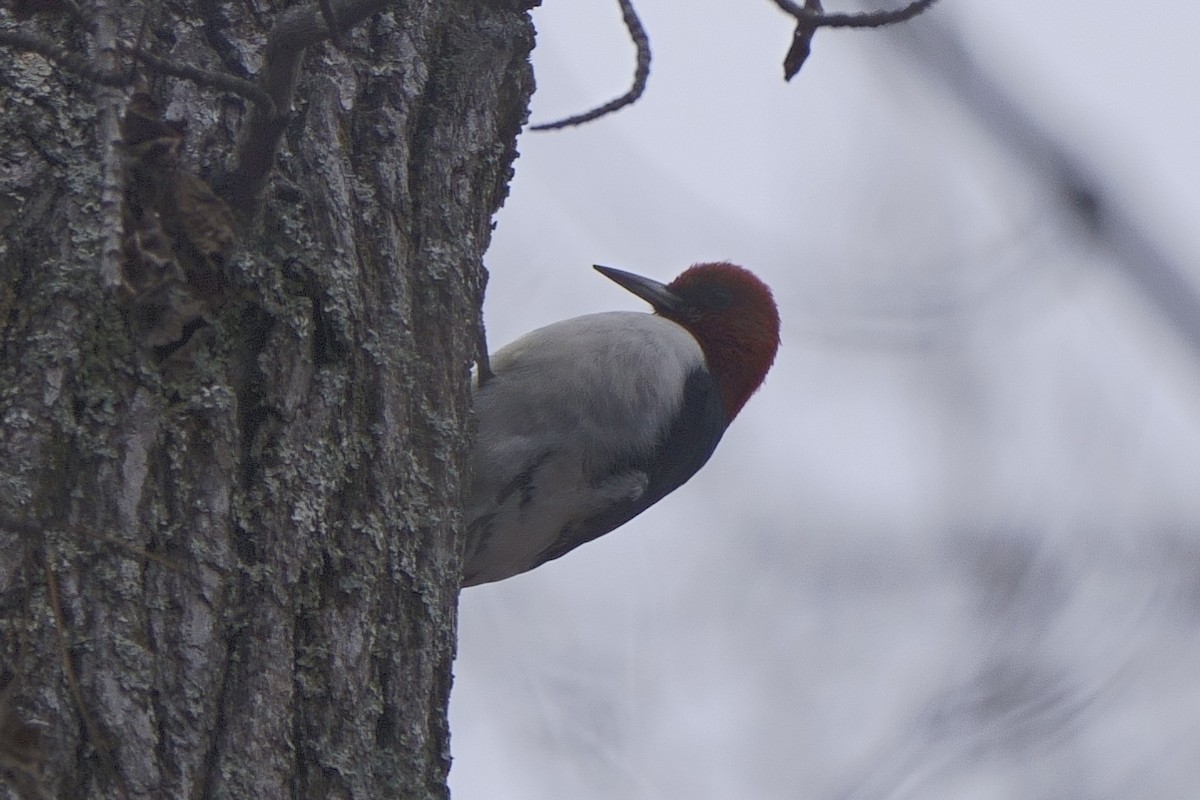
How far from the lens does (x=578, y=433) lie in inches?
121

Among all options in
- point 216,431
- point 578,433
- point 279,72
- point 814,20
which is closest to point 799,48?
point 814,20

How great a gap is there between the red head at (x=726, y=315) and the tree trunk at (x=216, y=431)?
1.84 m

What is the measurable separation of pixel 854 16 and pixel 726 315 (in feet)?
8.63

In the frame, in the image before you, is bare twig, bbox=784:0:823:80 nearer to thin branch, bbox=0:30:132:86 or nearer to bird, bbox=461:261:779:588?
thin branch, bbox=0:30:132:86

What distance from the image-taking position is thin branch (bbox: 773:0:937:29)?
1225mm

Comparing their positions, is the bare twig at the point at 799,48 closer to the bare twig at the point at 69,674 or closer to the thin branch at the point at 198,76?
the thin branch at the point at 198,76

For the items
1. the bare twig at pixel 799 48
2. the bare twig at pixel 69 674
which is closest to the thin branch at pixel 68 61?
the bare twig at pixel 69 674

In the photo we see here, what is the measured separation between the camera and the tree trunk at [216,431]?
1520mm

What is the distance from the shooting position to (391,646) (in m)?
1.89

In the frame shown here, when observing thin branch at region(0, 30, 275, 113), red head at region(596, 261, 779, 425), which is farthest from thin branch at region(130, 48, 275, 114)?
red head at region(596, 261, 779, 425)

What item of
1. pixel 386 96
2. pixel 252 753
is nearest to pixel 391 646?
pixel 252 753

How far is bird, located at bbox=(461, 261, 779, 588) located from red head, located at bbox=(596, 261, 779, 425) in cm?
35

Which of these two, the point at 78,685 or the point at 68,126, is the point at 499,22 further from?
the point at 78,685

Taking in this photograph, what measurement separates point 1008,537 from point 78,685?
1.96 metres
